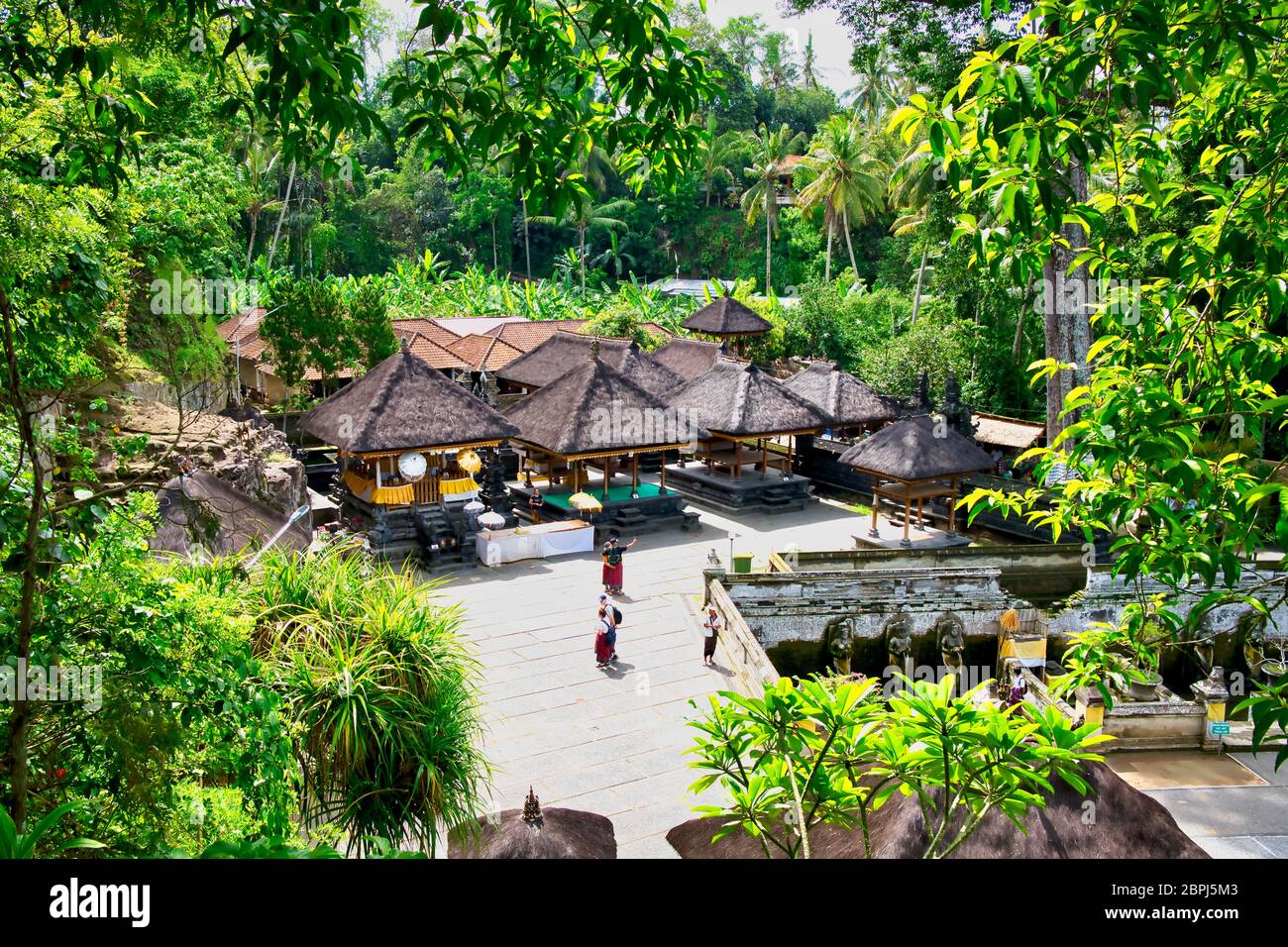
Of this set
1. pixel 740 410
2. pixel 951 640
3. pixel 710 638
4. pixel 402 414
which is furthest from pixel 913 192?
pixel 710 638

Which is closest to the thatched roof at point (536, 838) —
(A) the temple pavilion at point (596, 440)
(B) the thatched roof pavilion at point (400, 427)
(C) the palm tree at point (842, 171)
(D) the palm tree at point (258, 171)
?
(B) the thatched roof pavilion at point (400, 427)

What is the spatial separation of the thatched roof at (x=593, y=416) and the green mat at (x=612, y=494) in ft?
3.46

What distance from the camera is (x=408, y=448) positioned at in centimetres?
1966

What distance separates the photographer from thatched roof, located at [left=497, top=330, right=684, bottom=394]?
26031 millimetres

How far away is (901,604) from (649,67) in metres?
12.8

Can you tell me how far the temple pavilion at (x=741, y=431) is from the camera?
23328 millimetres

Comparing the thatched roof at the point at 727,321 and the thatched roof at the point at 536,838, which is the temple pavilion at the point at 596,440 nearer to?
the thatched roof at the point at 727,321

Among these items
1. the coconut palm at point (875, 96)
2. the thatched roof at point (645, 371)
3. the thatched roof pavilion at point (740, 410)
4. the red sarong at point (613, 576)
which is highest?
the coconut palm at point (875, 96)

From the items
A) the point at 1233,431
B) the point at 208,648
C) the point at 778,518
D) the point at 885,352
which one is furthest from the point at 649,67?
the point at 885,352

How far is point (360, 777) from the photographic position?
24.5 feet

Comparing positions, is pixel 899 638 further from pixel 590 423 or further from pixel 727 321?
pixel 727 321

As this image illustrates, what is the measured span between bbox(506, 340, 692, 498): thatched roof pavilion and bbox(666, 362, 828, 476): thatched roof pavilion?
46.9 inches

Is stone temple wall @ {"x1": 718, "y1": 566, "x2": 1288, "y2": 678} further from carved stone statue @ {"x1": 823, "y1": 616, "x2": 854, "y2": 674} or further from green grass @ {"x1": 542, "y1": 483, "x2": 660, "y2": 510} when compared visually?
green grass @ {"x1": 542, "y1": 483, "x2": 660, "y2": 510}

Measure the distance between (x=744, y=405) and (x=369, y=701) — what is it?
16.8 meters
